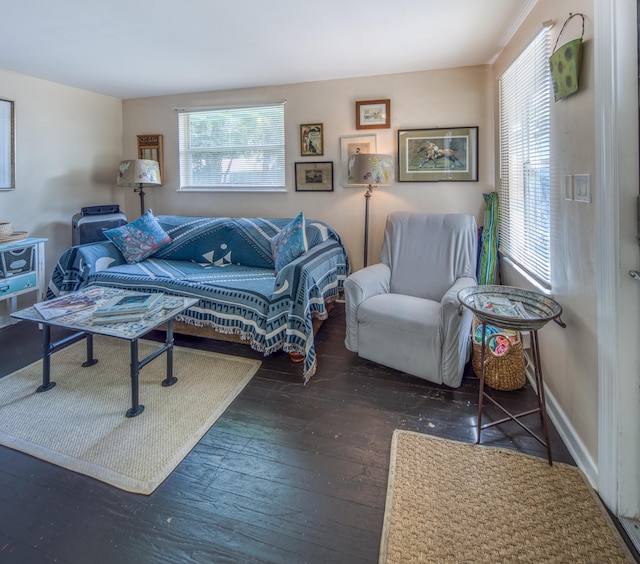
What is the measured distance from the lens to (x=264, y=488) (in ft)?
5.07

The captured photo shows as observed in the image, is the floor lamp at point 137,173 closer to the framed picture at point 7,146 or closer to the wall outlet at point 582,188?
the framed picture at point 7,146

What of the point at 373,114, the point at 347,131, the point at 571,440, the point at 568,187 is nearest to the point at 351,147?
the point at 347,131

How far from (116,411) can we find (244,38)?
2.55 m

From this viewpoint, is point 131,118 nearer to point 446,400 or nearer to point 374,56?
point 374,56

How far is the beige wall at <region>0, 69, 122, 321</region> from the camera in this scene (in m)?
3.44

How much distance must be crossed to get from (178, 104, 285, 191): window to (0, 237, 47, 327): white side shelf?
5.18 ft

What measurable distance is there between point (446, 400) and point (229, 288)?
5.25ft

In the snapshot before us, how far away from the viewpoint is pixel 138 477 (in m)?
1.60

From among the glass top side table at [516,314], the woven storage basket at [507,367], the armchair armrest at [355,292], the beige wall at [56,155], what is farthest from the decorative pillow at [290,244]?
the beige wall at [56,155]

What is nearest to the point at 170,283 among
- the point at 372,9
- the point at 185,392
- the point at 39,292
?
the point at 185,392

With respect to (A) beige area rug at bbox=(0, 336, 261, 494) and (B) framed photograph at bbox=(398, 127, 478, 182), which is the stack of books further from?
(B) framed photograph at bbox=(398, 127, 478, 182)

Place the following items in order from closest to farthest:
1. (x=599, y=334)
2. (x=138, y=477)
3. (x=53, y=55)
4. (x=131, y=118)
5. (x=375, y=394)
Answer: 1. (x=599, y=334)
2. (x=138, y=477)
3. (x=375, y=394)
4. (x=53, y=55)
5. (x=131, y=118)

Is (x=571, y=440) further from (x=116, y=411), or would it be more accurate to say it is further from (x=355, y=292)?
(x=116, y=411)

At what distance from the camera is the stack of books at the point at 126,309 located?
2.08 metres
